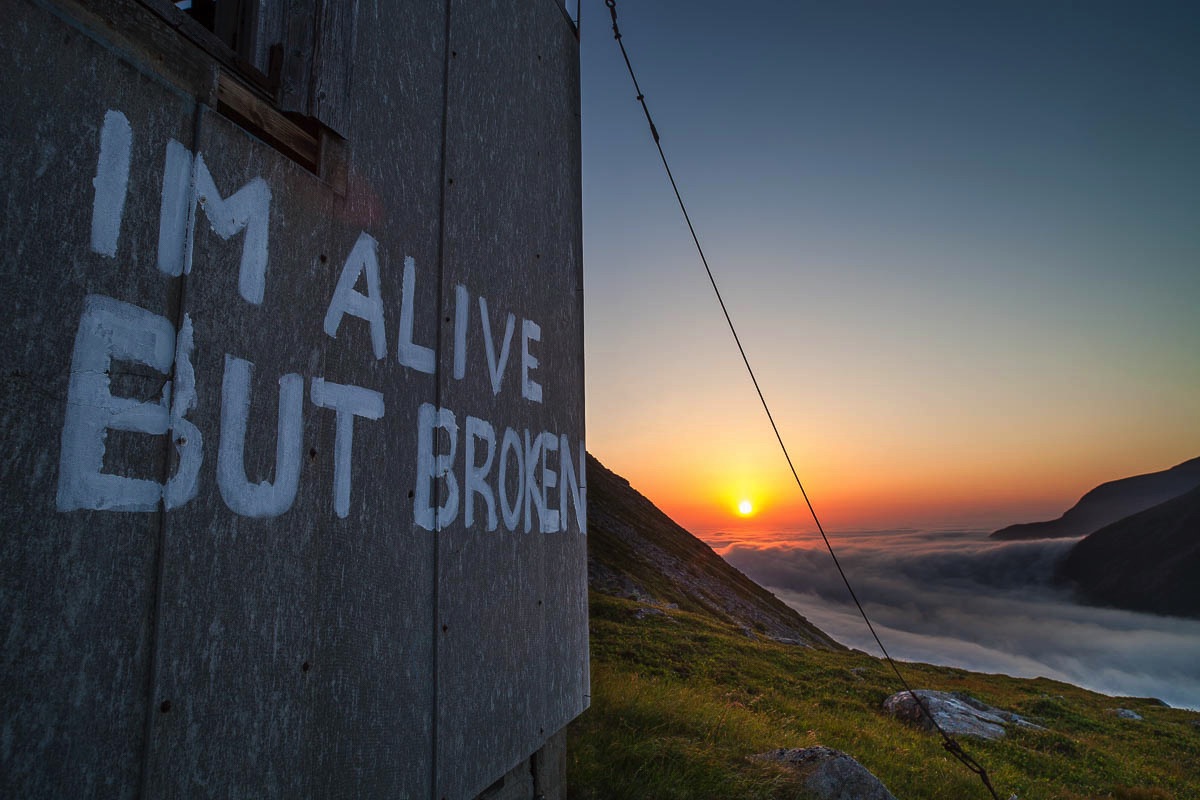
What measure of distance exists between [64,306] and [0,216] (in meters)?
0.20

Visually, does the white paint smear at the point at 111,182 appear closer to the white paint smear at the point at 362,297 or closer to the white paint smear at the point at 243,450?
the white paint smear at the point at 243,450

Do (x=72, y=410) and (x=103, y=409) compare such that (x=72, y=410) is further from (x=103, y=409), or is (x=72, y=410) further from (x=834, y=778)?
(x=834, y=778)

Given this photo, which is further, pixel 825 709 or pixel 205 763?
pixel 825 709

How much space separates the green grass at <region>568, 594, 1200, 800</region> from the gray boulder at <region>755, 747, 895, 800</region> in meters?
0.18

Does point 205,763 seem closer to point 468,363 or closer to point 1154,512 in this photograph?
point 468,363

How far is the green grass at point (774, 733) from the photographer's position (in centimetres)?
560

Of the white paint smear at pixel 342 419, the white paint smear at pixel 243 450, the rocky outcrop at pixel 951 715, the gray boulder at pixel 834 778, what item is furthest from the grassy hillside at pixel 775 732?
the white paint smear at pixel 243 450

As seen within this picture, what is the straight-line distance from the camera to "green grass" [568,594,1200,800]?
5.60 m

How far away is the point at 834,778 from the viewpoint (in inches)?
213

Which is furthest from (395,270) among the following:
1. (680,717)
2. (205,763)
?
(680,717)

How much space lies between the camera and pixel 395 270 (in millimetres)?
2672

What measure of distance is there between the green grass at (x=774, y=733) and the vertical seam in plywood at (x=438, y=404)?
2.70m

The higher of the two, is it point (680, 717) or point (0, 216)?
point (0, 216)

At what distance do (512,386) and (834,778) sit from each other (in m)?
4.32
